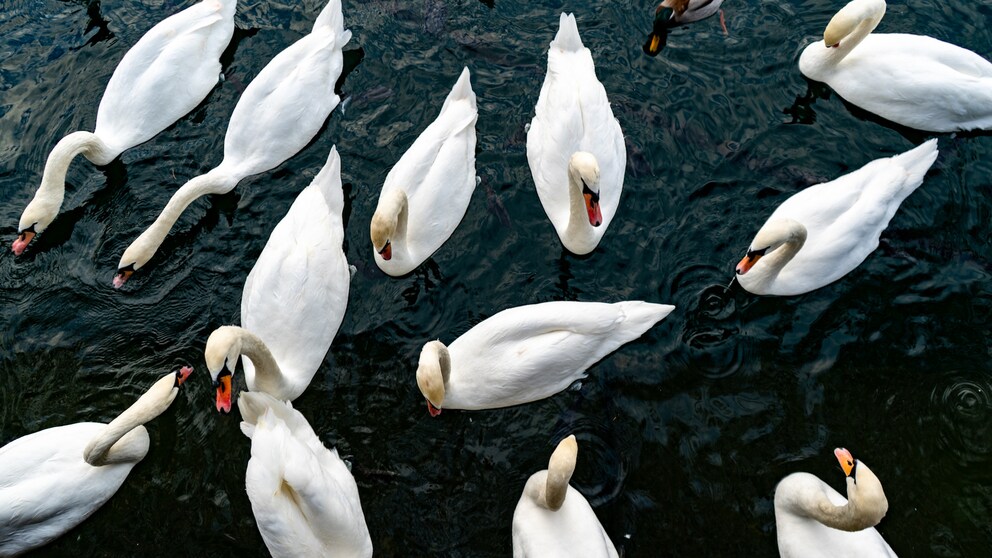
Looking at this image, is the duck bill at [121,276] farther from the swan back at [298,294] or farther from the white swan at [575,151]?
the white swan at [575,151]

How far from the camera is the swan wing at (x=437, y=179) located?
374 inches

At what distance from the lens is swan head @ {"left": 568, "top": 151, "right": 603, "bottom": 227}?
8.73 m

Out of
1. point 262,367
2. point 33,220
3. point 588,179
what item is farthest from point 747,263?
point 33,220

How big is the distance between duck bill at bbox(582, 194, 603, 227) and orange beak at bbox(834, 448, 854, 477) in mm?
3144

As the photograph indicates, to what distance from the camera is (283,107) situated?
1034 centimetres

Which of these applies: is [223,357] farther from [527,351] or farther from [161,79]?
[161,79]

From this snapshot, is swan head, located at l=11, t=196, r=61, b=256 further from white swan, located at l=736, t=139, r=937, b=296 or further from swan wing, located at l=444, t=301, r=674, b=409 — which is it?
white swan, located at l=736, t=139, r=937, b=296

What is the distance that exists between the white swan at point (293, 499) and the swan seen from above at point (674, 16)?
6.65 metres

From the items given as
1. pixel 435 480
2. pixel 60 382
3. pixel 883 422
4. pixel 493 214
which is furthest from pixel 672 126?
pixel 60 382

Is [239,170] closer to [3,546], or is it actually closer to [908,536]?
[3,546]

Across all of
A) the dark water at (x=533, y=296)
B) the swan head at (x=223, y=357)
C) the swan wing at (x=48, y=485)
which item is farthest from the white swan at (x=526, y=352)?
the swan wing at (x=48, y=485)

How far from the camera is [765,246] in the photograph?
8.72 meters

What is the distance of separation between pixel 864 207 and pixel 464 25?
553cm

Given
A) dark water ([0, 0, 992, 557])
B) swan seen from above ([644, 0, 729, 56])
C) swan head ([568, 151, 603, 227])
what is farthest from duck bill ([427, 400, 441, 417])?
swan seen from above ([644, 0, 729, 56])
